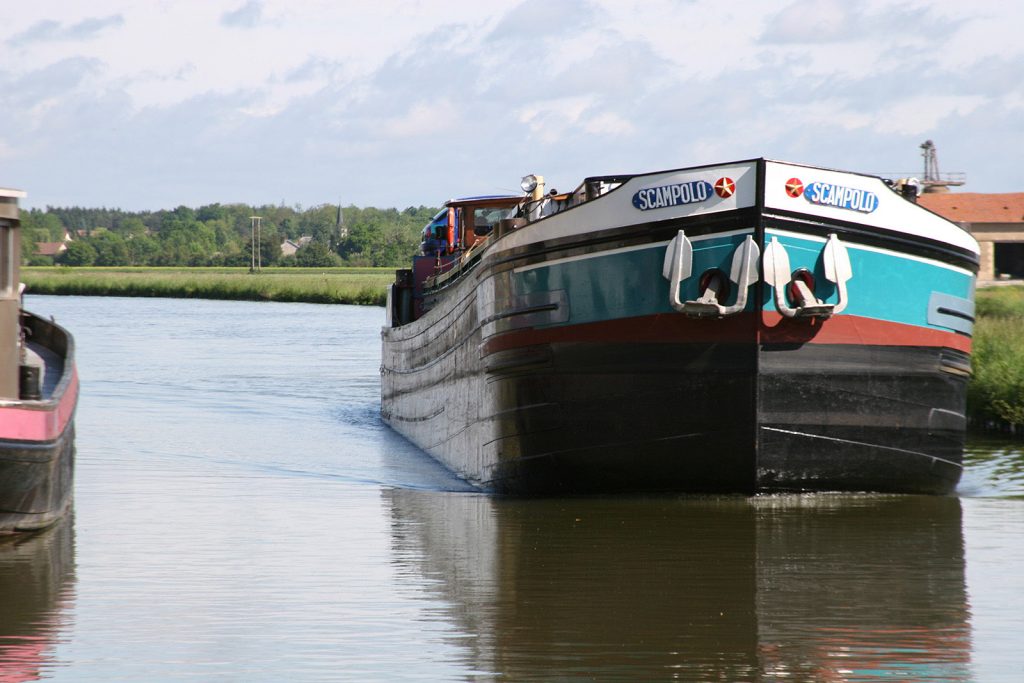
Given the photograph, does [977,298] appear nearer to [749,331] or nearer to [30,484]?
[749,331]

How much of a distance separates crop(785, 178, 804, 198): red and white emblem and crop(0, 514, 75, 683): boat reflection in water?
596 centimetres

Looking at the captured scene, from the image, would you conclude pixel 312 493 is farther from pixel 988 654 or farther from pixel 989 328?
pixel 989 328

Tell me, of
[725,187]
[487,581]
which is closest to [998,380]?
[725,187]

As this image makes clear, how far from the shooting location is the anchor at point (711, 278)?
10938mm

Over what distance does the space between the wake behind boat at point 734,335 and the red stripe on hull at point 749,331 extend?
0.04 feet

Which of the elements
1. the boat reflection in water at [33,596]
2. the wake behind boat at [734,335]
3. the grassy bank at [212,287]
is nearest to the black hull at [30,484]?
the boat reflection in water at [33,596]

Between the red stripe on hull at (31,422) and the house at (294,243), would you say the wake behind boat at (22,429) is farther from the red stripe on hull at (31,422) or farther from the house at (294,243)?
the house at (294,243)

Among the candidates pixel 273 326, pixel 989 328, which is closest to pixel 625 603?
pixel 989 328

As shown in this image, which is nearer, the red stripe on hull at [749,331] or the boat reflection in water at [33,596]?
the boat reflection in water at [33,596]

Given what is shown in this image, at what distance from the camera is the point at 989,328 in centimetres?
2167

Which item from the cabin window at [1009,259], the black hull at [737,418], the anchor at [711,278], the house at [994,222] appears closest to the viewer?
the anchor at [711,278]

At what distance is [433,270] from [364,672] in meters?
13.1

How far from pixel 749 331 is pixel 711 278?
51 cm

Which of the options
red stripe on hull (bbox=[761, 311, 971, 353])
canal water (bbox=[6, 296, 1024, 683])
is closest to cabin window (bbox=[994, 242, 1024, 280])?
canal water (bbox=[6, 296, 1024, 683])
